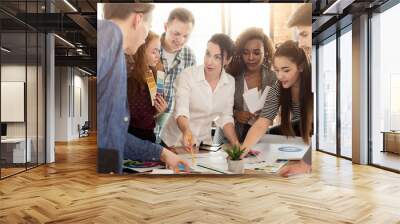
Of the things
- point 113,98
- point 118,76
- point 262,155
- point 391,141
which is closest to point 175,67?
point 118,76

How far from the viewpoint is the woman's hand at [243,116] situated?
6.54 metres

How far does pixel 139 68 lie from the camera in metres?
6.50

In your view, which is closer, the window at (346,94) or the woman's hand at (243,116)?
the woman's hand at (243,116)

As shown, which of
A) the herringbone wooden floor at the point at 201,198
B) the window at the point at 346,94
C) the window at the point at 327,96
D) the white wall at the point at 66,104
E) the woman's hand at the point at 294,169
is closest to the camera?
the herringbone wooden floor at the point at 201,198

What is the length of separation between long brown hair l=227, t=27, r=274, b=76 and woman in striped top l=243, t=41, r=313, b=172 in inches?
5.1

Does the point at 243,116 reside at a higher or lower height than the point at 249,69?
lower

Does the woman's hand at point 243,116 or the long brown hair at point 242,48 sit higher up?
the long brown hair at point 242,48

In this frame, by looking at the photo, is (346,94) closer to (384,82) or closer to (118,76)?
(384,82)

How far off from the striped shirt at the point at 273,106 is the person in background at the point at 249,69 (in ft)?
0.39

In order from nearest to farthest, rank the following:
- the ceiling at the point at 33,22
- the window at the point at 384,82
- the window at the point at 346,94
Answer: the ceiling at the point at 33,22 → the window at the point at 384,82 → the window at the point at 346,94

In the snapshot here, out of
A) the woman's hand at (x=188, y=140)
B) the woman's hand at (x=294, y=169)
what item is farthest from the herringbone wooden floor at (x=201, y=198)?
the woman's hand at (x=188, y=140)

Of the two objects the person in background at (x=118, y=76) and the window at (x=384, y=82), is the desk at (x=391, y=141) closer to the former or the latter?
the window at (x=384, y=82)

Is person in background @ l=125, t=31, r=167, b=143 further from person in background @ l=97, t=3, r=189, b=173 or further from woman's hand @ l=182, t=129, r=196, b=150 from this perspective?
woman's hand @ l=182, t=129, r=196, b=150

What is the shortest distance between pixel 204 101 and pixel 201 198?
6.89 ft
